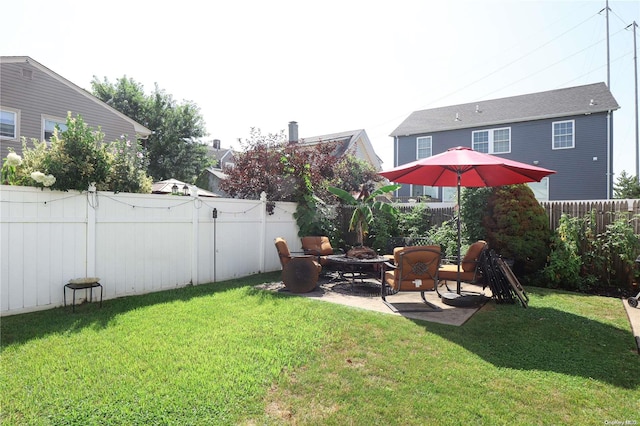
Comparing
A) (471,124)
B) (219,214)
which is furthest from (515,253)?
(471,124)

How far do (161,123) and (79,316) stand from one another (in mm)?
24289

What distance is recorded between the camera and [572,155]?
56.2ft

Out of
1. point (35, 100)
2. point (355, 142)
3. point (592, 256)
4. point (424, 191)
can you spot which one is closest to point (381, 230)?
point (592, 256)

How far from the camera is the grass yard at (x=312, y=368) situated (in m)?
2.76

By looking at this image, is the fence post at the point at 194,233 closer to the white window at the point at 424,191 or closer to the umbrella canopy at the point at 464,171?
the umbrella canopy at the point at 464,171

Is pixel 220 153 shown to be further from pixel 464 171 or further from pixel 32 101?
pixel 464 171

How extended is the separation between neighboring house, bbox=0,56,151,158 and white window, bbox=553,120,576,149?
2076cm

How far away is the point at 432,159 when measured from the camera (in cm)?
589

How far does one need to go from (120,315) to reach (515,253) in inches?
307

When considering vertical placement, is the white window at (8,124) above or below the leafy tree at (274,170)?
above

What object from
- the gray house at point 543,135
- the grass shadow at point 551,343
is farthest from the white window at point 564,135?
the grass shadow at point 551,343

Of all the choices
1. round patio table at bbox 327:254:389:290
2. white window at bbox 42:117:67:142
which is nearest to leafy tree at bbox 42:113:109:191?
round patio table at bbox 327:254:389:290

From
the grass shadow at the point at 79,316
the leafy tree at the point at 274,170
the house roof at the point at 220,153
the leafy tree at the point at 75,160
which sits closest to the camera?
the grass shadow at the point at 79,316

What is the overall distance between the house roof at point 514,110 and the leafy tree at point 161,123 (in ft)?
51.6
